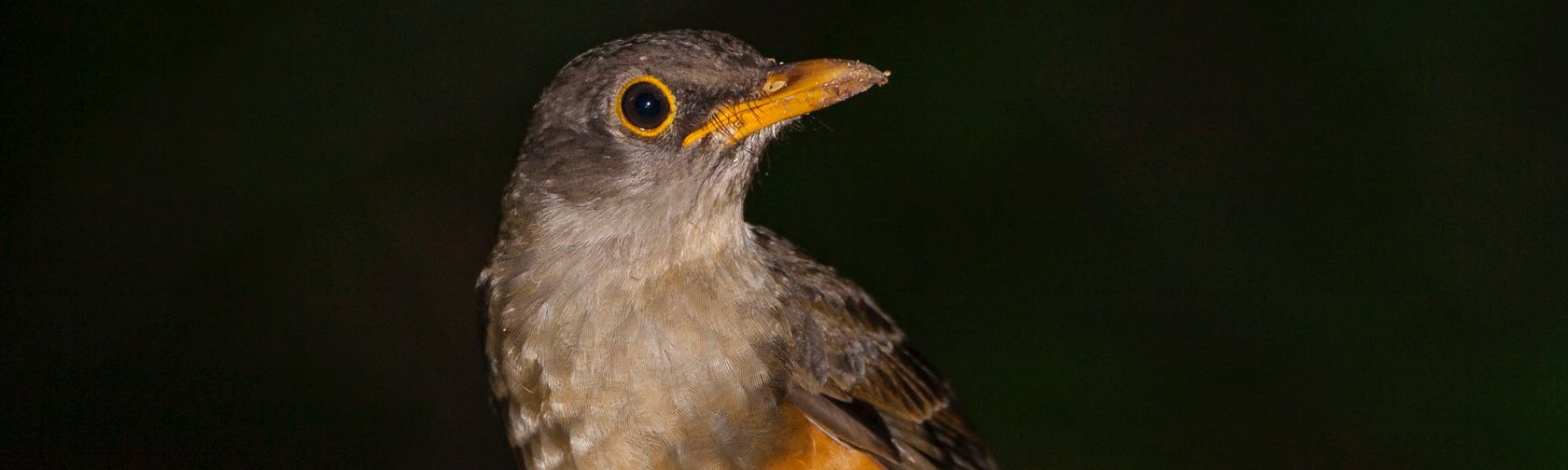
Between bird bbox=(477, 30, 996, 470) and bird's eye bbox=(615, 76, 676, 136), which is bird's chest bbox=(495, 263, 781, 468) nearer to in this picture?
bird bbox=(477, 30, 996, 470)

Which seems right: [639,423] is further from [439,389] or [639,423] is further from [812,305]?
[439,389]

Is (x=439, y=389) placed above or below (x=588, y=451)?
below

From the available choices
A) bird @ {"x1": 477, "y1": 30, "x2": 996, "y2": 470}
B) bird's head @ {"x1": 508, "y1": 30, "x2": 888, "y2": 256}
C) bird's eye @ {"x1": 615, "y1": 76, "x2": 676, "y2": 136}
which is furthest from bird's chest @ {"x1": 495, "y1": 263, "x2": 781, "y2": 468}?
bird's eye @ {"x1": 615, "y1": 76, "x2": 676, "y2": 136}

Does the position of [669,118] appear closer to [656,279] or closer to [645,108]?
[645,108]

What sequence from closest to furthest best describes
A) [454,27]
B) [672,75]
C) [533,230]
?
1. [672,75]
2. [533,230]
3. [454,27]

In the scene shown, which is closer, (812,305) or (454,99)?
(812,305)

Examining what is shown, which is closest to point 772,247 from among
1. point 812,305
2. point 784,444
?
point 812,305

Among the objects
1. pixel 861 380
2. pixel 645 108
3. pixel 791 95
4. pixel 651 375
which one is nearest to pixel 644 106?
pixel 645 108

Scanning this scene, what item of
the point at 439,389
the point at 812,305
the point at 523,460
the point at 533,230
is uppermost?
the point at 533,230
